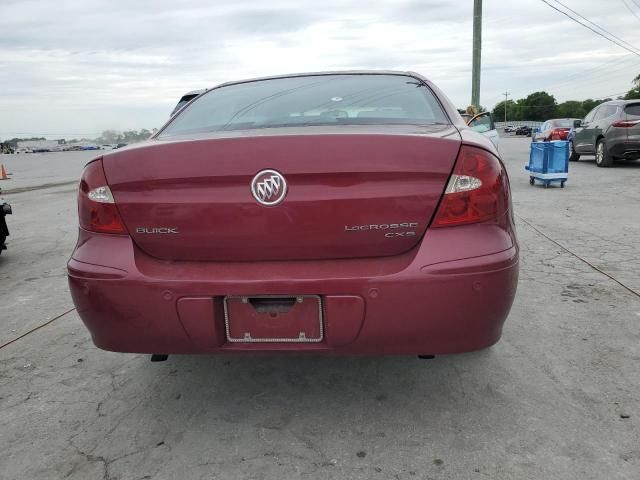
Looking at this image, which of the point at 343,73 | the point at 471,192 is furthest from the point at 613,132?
the point at 471,192

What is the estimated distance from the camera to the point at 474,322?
6.85 feet

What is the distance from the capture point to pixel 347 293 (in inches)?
79.1

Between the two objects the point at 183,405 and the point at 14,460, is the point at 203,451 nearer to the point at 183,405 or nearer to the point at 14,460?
the point at 183,405

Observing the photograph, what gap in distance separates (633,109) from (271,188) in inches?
511

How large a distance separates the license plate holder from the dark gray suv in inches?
499

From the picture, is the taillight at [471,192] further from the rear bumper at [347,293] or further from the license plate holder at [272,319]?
the license plate holder at [272,319]

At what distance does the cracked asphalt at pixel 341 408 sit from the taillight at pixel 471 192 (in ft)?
2.87

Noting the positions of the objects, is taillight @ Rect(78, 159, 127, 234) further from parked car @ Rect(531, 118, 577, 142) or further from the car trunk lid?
parked car @ Rect(531, 118, 577, 142)

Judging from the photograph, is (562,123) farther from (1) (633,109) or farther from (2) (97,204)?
(2) (97,204)

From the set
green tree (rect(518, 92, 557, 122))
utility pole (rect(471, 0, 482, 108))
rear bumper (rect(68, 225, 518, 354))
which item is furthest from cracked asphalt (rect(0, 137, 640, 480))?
green tree (rect(518, 92, 557, 122))

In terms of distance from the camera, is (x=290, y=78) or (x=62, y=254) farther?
(x=62, y=254)

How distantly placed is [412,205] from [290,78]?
5.54 ft

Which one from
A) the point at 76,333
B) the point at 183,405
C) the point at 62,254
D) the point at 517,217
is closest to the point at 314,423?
the point at 183,405

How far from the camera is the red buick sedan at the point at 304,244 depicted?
202cm
